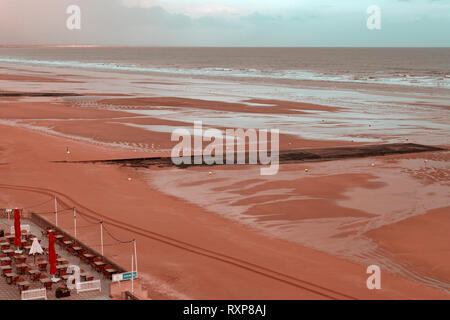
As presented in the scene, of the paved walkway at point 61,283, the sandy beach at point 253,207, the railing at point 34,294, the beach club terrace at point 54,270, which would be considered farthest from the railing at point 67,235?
the railing at point 34,294

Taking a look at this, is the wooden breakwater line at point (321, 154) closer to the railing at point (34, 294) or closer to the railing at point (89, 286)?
the railing at point (89, 286)

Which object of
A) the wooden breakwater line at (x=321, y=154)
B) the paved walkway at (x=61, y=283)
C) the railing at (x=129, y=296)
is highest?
the wooden breakwater line at (x=321, y=154)

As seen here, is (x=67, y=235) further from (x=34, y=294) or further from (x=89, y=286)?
(x=34, y=294)

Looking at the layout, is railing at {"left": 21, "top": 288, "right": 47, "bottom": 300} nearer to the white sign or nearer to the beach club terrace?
the beach club terrace

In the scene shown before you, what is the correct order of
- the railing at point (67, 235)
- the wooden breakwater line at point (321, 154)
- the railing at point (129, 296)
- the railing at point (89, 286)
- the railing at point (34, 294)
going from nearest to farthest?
the railing at point (129, 296) → the railing at point (34, 294) → the railing at point (89, 286) → the railing at point (67, 235) → the wooden breakwater line at point (321, 154)

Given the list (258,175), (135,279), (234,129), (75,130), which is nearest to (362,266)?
(135,279)

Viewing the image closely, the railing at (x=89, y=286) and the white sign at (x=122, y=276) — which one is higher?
the white sign at (x=122, y=276)

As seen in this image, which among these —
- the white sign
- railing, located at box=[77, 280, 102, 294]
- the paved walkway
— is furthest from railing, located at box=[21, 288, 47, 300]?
the white sign

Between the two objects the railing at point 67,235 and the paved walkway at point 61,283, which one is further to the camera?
the railing at point 67,235
